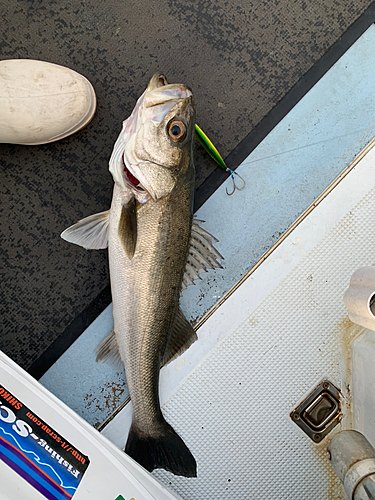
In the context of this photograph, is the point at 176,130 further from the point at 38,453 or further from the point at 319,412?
the point at 319,412

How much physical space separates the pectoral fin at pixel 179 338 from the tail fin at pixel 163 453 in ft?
0.95

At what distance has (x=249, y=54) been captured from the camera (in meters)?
1.62

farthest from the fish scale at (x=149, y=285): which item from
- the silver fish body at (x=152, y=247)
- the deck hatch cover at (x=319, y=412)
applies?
the deck hatch cover at (x=319, y=412)

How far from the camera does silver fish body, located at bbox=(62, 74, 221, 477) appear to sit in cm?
114

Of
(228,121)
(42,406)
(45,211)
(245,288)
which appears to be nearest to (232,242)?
(245,288)

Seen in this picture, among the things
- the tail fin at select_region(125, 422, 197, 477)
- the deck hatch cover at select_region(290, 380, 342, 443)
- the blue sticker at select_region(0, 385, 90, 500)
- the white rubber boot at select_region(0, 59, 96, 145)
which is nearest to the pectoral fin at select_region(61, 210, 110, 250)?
the white rubber boot at select_region(0, 59, 96, 145)

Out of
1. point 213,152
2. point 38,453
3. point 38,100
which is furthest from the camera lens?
point 213,152

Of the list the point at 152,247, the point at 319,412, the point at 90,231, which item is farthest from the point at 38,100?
the point at 319,412

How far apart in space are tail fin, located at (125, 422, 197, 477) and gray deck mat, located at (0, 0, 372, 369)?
1.92 ft

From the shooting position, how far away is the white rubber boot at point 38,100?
1424 mm

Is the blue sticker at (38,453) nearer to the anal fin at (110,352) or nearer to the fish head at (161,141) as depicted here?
the anal fin at (110,352)

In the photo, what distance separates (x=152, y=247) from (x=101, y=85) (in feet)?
2.96

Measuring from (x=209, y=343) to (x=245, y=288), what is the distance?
0.28 metres

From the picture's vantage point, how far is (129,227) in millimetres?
1194
